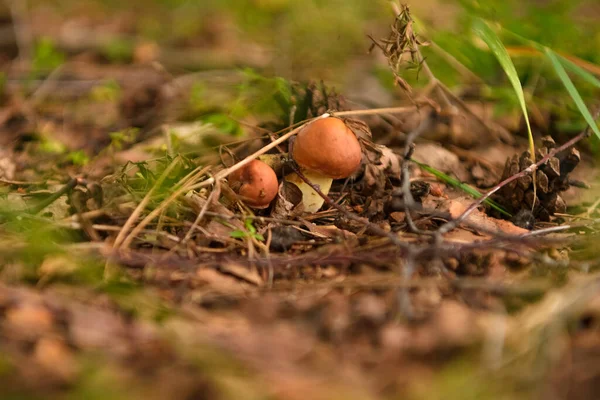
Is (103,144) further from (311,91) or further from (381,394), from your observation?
(381,394)

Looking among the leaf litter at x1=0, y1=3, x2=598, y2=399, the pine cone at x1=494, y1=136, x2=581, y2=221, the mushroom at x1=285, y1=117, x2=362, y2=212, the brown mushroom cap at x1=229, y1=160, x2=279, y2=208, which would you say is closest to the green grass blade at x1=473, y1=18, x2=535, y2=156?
the pine cone at x1=494, y1=136, x2=581, y2=221

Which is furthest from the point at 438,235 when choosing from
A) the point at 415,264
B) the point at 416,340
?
the point at 416,340

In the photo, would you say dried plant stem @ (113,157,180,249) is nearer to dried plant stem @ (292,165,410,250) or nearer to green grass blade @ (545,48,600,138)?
dried plant stem @ (292,165,410,250)

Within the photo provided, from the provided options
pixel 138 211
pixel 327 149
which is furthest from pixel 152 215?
pixel 327 149

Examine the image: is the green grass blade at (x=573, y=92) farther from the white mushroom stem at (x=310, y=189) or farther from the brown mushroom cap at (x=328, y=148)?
the white mushroom stem at (x=310, y=189)

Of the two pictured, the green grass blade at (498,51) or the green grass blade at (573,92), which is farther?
the green grass blade at (498,51)

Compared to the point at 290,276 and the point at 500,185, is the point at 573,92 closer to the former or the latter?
the point at 500,185

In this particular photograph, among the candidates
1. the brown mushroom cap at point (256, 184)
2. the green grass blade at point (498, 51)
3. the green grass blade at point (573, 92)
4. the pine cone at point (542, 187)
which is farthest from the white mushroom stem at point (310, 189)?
the green grass blade at point (573, 92)
